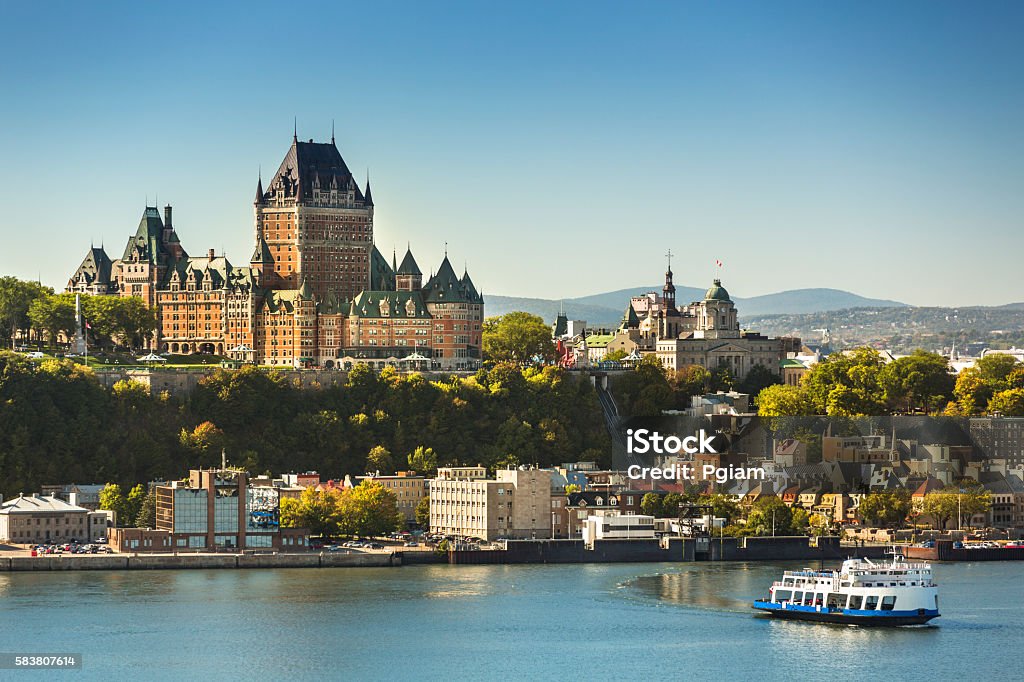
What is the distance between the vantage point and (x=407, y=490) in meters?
106

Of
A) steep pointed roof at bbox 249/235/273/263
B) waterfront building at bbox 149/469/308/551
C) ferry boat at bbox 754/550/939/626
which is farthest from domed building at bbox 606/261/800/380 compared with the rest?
ferry boat at bbox 754/550/939/626

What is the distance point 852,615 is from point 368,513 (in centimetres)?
2758

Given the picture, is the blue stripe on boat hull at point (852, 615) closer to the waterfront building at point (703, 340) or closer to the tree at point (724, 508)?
the tree at point (724, 508)

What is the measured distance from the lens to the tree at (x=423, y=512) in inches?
4063

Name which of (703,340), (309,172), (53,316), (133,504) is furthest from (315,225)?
(133,504)

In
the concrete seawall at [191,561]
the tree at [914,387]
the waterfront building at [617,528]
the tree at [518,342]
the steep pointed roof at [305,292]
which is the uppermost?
the steep pointed roof at [305,292]

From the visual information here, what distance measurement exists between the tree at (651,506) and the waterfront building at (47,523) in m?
22.1

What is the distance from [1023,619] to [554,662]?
17.0m

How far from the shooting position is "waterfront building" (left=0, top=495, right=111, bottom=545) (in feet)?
317

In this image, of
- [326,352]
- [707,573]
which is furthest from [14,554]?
[326,352]

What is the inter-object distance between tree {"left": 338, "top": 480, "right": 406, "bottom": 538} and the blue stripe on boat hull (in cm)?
2445

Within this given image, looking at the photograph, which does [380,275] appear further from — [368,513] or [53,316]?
[368,513]

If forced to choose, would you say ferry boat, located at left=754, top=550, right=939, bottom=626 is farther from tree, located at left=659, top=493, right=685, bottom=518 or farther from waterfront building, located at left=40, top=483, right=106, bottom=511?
A: waterfront building, located at left=40, top=483, right=106, bottom=511

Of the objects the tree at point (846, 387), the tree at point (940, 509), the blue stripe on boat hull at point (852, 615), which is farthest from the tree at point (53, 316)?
the blue stripe on boat hull at point (852, 615)
